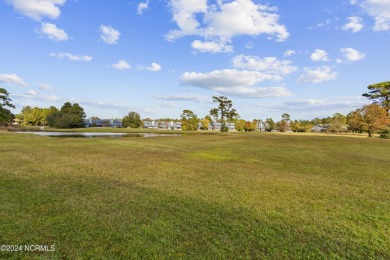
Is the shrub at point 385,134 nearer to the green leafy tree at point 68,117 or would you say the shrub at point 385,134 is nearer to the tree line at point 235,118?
the tree line at point 235,118

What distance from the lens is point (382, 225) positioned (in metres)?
5.13

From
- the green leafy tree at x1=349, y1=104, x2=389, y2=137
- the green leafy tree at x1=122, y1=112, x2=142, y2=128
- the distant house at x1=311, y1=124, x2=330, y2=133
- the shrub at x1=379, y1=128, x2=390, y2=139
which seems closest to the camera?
the shrub at x1=379, y1=128, x2=390, y2=139

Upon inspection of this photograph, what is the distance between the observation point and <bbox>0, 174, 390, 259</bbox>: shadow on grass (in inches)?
154

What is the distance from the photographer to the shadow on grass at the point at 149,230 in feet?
12.9

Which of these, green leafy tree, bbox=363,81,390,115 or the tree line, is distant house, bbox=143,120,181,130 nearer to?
the tree line

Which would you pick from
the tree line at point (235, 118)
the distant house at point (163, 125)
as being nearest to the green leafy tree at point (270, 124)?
the tree line at point (235, 118)

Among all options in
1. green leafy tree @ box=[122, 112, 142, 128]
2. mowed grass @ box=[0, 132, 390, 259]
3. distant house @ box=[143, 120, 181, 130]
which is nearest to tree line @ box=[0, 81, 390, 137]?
green leafy tree @ box=[122, 112, 142, 128]

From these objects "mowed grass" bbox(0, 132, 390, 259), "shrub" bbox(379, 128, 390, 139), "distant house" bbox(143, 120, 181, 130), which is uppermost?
"distant house" bbox(143, 120, 181, 130)

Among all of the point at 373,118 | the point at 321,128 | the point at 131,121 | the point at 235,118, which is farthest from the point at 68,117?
the point at 321,128

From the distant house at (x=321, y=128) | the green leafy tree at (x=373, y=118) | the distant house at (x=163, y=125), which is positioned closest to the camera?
the green leafy tree at (x=373, y=118)

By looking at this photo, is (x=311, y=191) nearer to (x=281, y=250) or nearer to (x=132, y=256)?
(x=281, y=250)

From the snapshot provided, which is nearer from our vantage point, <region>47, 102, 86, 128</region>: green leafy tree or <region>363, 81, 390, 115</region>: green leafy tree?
<region>363, 81, 390, 115</region>: green leafy tree

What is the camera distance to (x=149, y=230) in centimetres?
464

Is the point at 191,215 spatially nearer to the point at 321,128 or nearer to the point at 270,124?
the point at 270,124
